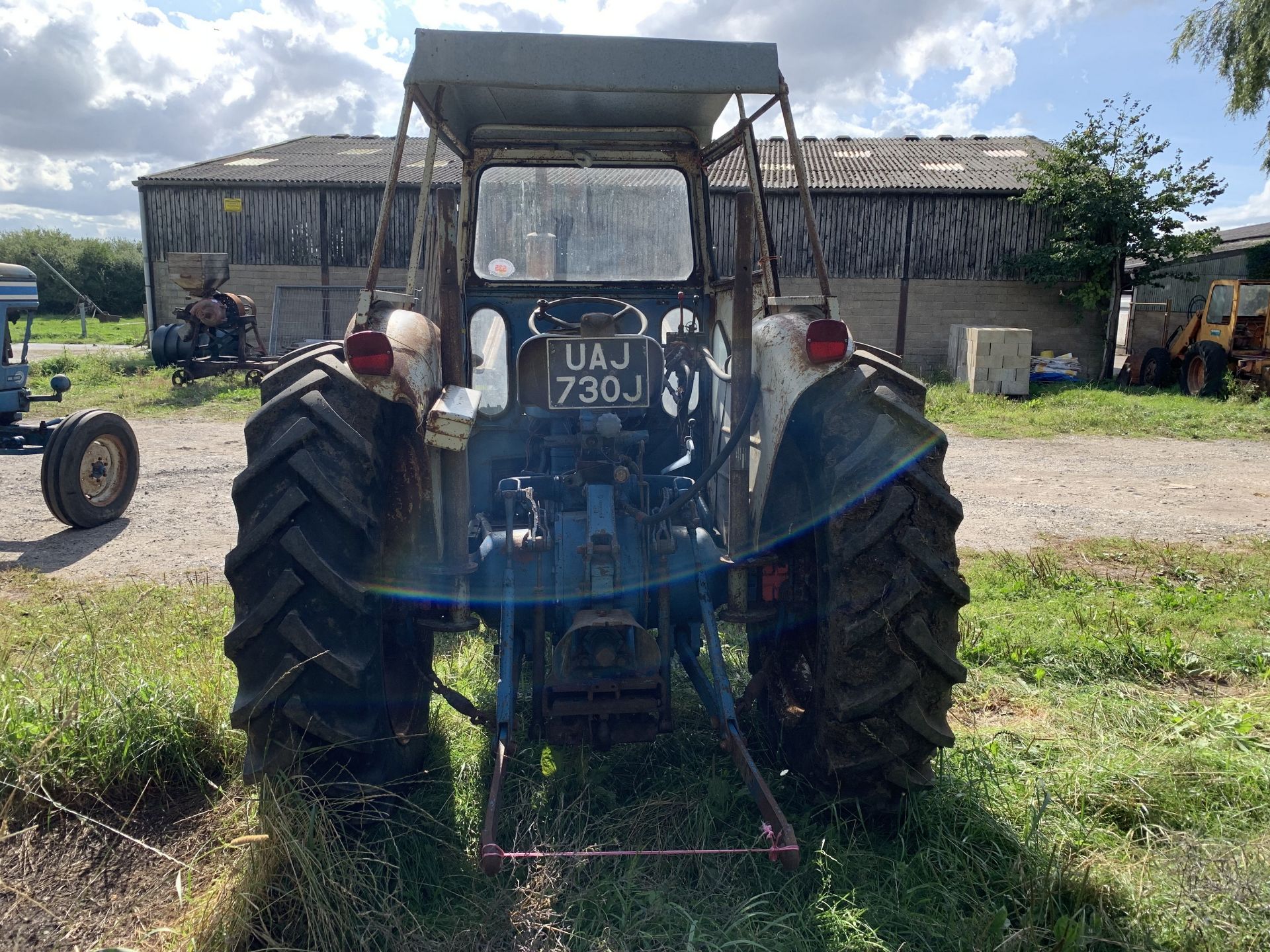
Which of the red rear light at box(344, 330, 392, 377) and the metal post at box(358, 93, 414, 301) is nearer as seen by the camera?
the red rear light at box(344, 330, 392, 377)

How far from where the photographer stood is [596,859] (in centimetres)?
268

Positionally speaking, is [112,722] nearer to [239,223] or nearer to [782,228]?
[782,228]

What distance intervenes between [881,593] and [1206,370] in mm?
15746

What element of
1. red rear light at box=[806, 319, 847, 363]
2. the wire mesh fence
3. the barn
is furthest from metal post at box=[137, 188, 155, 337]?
red rear light at box=[806, 319, 847, 363]

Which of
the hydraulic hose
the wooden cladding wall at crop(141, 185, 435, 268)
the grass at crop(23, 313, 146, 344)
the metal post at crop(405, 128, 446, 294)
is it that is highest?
the wooden cladding wall at crop(141, 185, 435, 268)

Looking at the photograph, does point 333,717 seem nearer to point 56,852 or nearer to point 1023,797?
point 56,852

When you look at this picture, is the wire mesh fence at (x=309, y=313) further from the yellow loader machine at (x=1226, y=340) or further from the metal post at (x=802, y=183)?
the metal post at (x=802, y=183)

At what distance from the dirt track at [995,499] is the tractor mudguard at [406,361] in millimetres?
3552

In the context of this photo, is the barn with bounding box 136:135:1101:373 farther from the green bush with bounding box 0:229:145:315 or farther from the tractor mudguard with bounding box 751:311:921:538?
the green bush with bounding box 0:229:145:315

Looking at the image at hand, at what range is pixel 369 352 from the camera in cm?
261

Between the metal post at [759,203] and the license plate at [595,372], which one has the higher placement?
the metal post at [759,203]

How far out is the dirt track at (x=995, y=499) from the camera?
670 cm

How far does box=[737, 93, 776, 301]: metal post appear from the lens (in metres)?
3.49

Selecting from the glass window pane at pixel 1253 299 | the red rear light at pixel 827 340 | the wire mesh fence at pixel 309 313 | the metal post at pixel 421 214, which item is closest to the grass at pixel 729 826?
the red rear light at pixel 827 340
